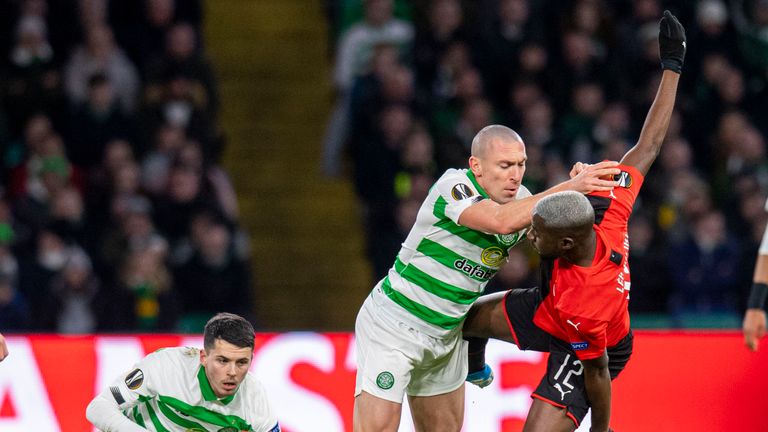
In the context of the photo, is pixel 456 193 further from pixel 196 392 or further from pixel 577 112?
pixel 577 112

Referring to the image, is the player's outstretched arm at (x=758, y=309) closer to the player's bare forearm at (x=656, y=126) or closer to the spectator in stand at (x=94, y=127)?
the player's bare forearm at (x=656, y=126)

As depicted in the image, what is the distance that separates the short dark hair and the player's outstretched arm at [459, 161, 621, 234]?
1080 millimetres

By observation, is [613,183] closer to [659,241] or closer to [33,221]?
[659,241]

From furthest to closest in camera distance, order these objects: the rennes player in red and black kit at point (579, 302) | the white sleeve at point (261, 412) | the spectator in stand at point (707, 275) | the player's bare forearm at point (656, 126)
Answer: the spectator in stand at point (707, 275)
the player's bare forearm at point (656, 126)
the white sleeve at point (261, 412)
the rennes player in red and black kit at point (579, 302)

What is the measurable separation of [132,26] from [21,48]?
3.30 feet

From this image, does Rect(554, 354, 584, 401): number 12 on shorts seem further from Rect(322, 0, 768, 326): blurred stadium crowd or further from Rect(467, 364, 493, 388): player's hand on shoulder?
Rect(322, 0, 768, 326): blurred stadium crowd

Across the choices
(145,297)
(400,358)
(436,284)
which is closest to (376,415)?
(400,358)

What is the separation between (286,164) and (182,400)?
5917mm

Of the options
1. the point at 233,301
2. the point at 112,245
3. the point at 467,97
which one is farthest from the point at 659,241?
the point at 112,245

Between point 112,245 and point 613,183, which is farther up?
point 613,183

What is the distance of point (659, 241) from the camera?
31.8ft

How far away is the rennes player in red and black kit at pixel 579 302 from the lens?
529 cm

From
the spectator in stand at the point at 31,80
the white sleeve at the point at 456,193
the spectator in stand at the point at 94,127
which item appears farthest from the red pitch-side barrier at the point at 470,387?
the spectator in stand at the point at 31,80

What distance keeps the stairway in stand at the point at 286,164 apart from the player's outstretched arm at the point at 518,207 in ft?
16.9
